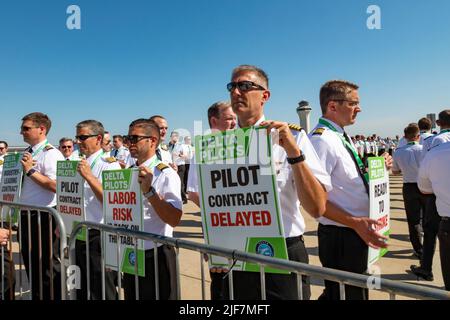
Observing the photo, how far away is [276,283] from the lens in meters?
2.17

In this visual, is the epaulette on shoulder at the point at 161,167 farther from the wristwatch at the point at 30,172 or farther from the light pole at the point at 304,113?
the light pole at the point at 304,113

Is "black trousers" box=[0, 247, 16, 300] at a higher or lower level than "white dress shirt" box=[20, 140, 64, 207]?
lower

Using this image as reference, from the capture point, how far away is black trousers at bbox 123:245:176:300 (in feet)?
9.64

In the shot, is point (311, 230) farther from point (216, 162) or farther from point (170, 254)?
point (216, 162)

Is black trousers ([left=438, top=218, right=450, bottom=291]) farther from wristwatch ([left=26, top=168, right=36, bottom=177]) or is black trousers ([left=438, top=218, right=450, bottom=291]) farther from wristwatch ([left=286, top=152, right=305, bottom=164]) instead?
wristwatch ([left=26, top=168, right=36, bottom=177])

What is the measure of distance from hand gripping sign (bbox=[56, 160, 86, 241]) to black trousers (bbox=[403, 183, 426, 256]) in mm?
4799

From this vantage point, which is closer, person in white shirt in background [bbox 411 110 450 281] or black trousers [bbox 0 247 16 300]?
black trousers [bbox 0 247 16 300]

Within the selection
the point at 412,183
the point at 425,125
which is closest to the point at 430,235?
the point at 412,183

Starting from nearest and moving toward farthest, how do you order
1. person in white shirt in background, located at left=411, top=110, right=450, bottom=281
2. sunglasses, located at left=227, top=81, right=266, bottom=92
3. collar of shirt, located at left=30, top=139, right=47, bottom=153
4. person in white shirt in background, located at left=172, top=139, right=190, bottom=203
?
1. sunglasses, located at left=227, top=81, right=266, bottom=92
2. collar of shirt, located at left=30, top=139, right=47, bottom=153
3. person in white shirt in background, located at left=411, top=110, right=450, bottom=281
4. person in white shirt in background, located at left=172, top=139, right=190, bottom=203

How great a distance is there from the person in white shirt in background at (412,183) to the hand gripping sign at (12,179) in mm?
5550

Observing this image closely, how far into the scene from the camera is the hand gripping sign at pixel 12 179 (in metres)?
4.44

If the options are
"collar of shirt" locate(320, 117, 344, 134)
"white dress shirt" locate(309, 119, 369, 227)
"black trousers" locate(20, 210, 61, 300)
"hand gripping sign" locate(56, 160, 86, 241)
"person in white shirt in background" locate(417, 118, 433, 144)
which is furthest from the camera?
"person in white shirt in background" locate(417, 118, 433, 144)

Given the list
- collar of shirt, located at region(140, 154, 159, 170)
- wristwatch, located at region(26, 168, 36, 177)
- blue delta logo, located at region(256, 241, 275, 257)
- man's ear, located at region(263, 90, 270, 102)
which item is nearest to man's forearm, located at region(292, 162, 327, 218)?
blue delta logo, located at region(256, 241, 275, 257)

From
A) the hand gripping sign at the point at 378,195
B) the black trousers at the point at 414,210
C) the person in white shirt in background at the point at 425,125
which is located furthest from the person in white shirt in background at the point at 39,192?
the person in white shirt in background at the point at 425,125
